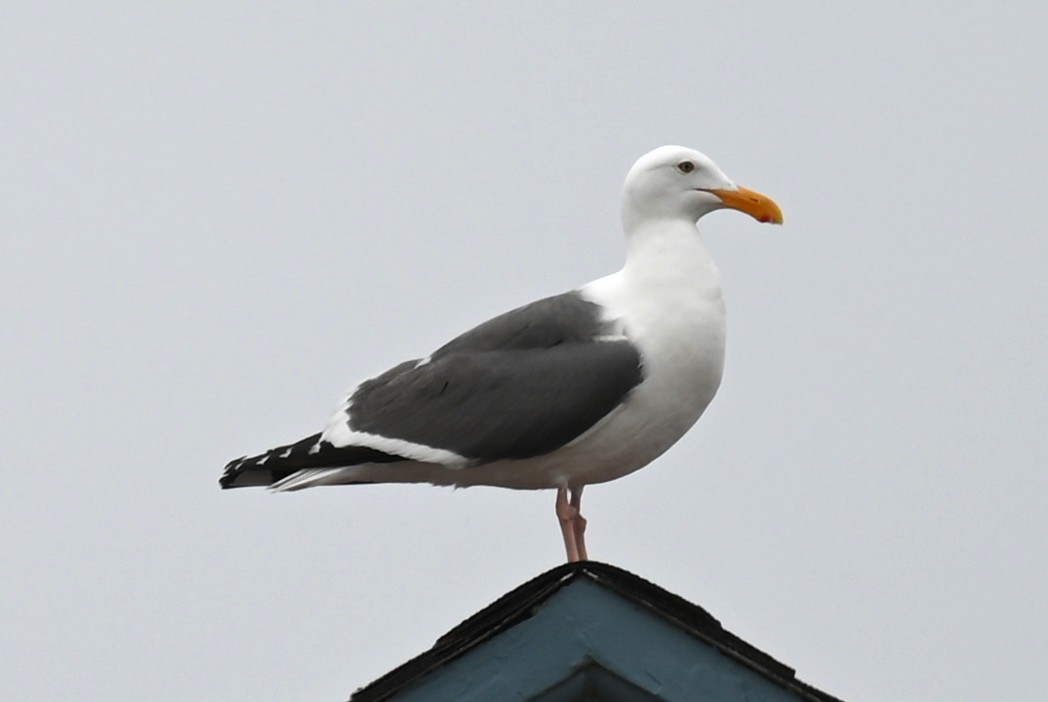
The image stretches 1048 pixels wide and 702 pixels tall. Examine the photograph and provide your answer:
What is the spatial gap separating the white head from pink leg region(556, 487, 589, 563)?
1.20 metres

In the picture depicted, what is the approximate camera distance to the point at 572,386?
6.59 metres

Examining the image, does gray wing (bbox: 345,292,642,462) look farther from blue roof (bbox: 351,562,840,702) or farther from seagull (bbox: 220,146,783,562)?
blue roof (bbox: 351,562,840,702)

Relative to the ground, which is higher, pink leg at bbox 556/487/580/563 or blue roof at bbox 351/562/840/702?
pink leg at bbox 556/487/580/563

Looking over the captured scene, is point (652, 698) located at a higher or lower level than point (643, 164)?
lower

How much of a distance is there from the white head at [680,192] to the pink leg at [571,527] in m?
1.20

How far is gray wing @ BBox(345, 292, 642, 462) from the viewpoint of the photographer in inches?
258

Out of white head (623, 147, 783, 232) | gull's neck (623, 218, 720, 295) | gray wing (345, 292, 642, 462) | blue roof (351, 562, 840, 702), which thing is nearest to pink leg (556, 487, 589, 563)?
gray wing (345, 292, 642, 462)

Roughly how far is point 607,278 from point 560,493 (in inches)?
35.7

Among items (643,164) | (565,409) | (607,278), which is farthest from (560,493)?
(643,164)

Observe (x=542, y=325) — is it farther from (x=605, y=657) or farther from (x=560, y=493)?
(x=605, y=657)

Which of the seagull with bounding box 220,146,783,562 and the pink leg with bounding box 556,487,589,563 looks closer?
the seagull with bounding box 220,146,783,562

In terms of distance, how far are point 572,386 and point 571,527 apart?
0.63 meters

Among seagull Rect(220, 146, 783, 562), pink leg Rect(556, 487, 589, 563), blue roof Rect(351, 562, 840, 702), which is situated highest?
seagull Rect(220, 146, 783, 562)

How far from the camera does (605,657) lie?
4008 mm
